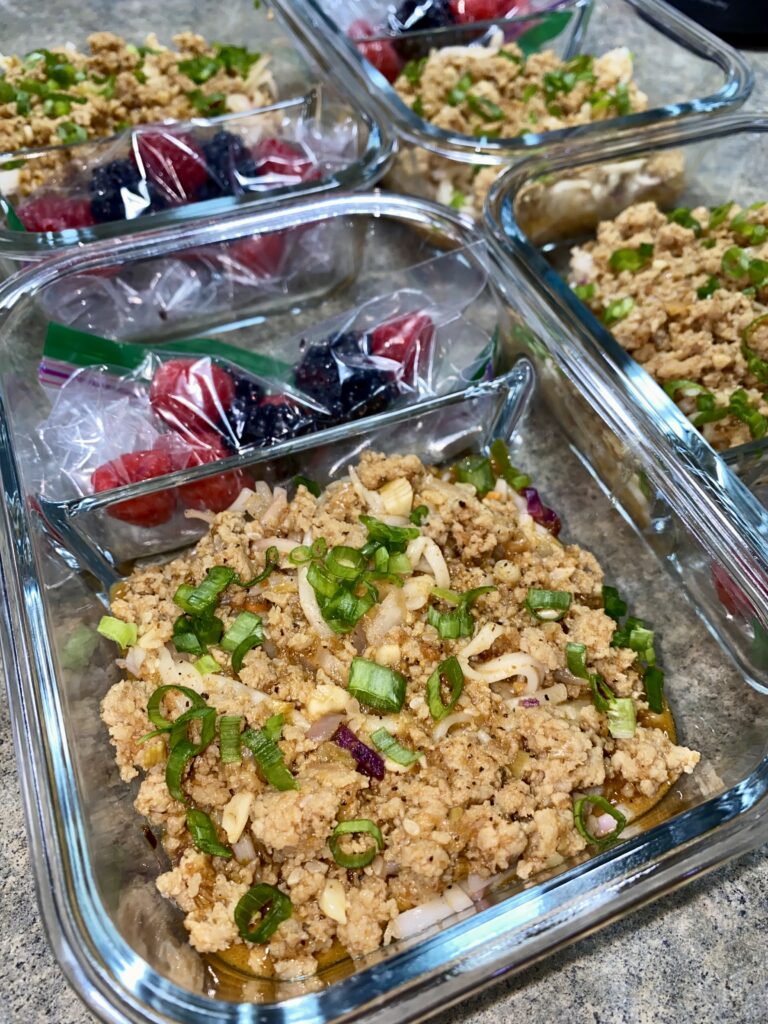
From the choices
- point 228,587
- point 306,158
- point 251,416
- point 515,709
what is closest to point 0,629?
point 228,587

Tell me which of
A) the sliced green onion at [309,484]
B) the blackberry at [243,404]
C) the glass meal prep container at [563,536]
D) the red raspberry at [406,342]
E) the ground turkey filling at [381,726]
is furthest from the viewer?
the red raspberry at [406,342]

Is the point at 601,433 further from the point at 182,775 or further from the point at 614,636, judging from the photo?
the point at 182,775

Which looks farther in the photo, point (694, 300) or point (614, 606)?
point (694, 300)

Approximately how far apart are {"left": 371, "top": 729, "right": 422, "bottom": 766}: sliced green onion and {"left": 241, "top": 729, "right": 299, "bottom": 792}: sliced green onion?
5.2 inches

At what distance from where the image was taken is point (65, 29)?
2.61m

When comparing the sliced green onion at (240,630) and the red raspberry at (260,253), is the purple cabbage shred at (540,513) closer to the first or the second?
the sliced green onion at (240,630)

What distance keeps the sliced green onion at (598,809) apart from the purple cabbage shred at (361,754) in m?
0.28

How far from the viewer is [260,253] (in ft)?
6.50

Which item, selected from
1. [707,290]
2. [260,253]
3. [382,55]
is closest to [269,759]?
[260,253]

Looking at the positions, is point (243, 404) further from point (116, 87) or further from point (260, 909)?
point (116, 87)

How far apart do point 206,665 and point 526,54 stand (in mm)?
2263

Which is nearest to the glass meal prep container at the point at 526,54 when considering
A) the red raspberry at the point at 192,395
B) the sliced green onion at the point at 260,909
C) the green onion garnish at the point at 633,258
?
the green onion garnish at the point at 633,258

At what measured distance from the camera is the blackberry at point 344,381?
5.71 feet

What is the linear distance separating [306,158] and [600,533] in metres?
1.31
